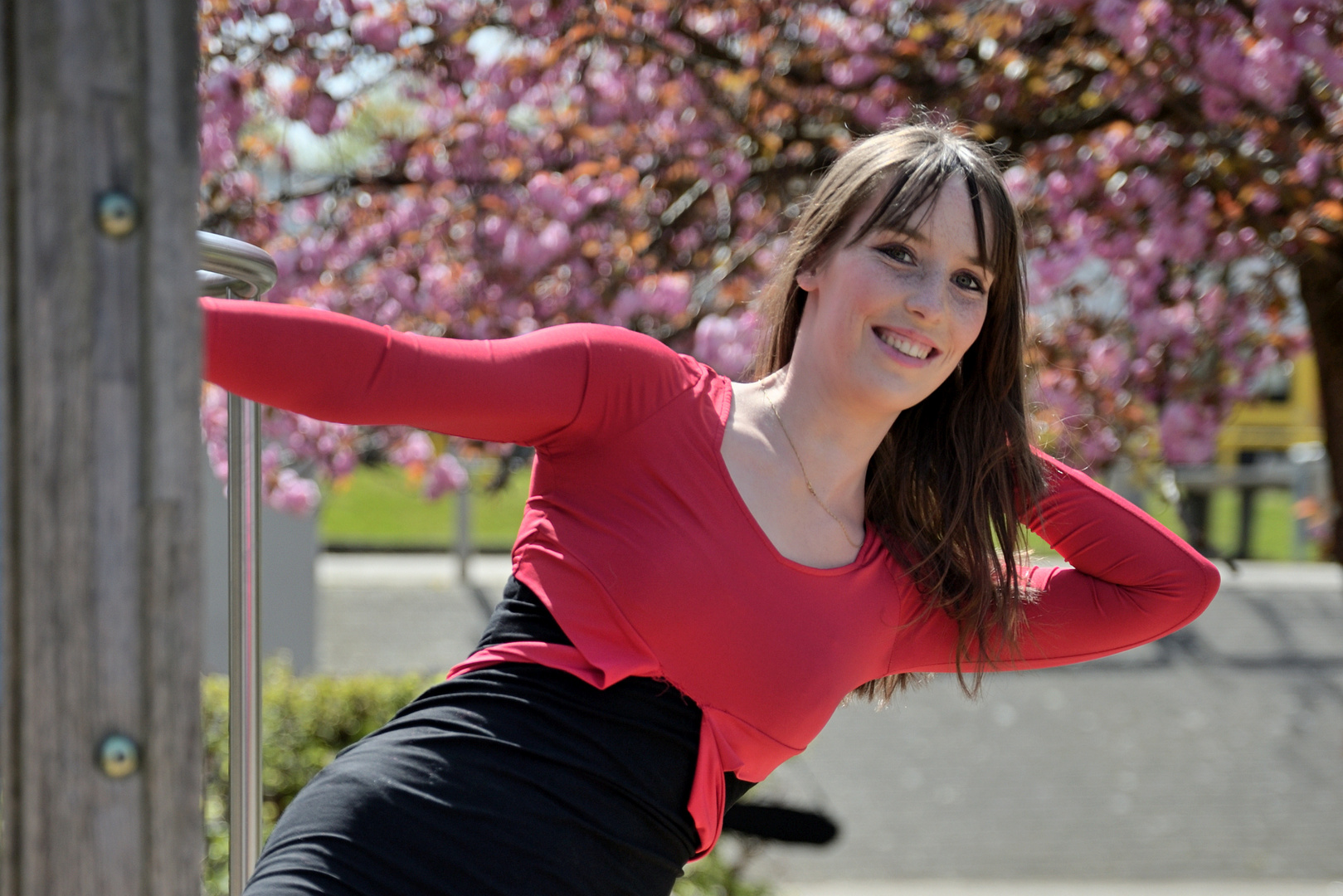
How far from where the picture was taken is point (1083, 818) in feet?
20.4

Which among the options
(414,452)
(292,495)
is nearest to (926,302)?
(414,452)

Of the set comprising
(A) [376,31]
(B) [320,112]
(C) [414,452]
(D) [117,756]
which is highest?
(A) [376,31]

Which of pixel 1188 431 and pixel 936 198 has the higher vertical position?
pixel 936 198

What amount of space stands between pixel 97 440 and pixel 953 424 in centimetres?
145

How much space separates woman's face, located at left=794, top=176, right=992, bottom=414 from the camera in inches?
64.0

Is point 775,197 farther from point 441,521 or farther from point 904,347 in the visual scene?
point 441,521

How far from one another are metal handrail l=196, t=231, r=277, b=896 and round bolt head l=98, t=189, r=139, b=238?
1116 millimetres

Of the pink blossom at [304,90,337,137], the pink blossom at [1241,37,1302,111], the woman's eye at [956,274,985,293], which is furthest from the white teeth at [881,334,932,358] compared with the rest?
the pink blossom at [304,90,337,137]

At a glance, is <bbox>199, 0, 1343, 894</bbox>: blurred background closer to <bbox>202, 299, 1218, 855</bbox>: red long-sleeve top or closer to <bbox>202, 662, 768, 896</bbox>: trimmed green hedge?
<bbox>202, 662, 768, 896</bbox>: trimmed green hedge

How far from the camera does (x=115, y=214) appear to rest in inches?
24.0

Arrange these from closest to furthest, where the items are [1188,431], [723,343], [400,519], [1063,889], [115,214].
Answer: [115,214], [723,343], [1188,431], [1063,889], [400,519]

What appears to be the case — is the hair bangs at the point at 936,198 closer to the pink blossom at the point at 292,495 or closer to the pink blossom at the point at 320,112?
the pink blossom at the point at 320,112

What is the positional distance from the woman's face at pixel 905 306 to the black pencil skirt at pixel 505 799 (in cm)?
51

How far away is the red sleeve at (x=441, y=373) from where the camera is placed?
1.14m
